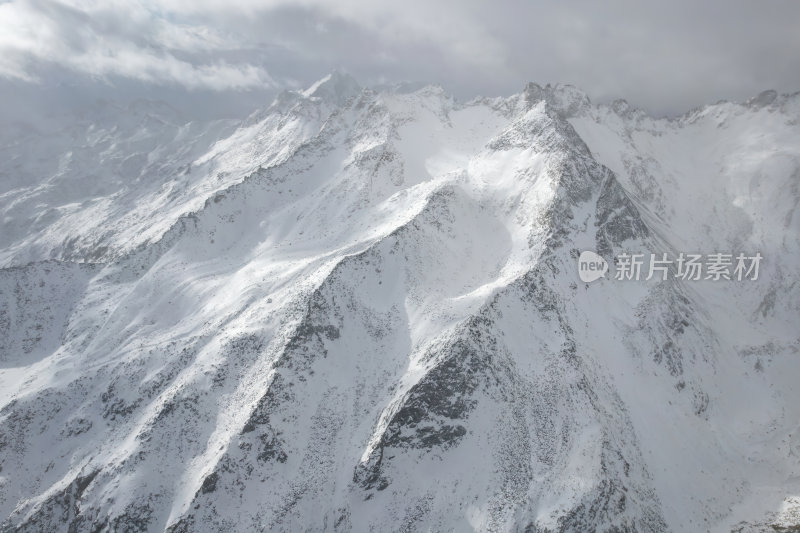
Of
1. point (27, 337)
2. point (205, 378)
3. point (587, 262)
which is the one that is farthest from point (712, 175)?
point (27, 337)

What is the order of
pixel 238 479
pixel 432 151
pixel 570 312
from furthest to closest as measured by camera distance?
pixel 432 151 → pixel 570 312 → pixel 238 479

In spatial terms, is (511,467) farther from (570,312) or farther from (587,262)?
(587,262)

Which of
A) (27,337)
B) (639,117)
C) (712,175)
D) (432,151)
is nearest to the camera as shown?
(27,337)

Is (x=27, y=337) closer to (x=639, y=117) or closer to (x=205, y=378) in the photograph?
(x=205, y=378)

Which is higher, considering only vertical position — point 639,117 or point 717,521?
point 639,117

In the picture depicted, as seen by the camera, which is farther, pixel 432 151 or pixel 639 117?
pixel 639 117

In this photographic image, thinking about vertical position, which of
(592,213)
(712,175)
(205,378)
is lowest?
(205,378)
